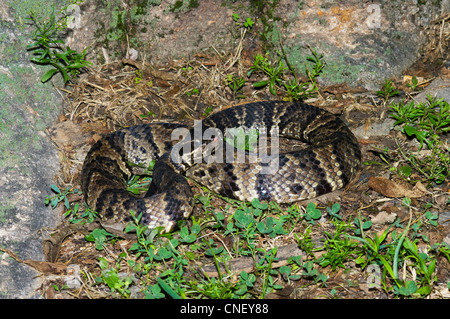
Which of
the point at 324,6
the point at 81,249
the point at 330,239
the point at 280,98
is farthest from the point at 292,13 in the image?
the point at 81,249

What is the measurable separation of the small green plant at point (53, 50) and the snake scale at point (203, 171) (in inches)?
45.4

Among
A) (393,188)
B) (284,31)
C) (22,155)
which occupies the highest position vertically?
(284,31)

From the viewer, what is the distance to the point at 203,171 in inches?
227

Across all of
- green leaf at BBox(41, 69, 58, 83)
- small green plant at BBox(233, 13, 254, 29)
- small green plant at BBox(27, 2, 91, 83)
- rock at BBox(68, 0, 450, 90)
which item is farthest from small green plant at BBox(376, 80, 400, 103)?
green leaf at BBox(41, 69, 58, 83)

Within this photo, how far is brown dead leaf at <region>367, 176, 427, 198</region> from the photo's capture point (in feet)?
16.8

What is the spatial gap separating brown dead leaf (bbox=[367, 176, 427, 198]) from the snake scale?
0.34m

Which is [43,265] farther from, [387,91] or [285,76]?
[387,91]

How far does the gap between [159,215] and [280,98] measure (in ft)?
10.6

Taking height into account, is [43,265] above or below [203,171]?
below

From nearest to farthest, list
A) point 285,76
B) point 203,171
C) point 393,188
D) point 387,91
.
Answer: point 393,188, point 203,171, point 387,91, point 285,76

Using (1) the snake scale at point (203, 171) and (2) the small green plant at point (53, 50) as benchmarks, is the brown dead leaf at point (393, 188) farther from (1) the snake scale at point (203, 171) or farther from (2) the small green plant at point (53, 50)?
(2) the small green plant at point (53, 50)

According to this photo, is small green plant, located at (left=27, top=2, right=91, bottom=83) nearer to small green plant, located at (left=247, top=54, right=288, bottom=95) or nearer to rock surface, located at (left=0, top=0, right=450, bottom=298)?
rock surface, located at (left=0, top=0, right=450, bottom=298)

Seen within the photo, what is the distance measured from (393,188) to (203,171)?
2.37 meters

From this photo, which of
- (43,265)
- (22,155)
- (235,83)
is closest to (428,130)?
(235,83)
